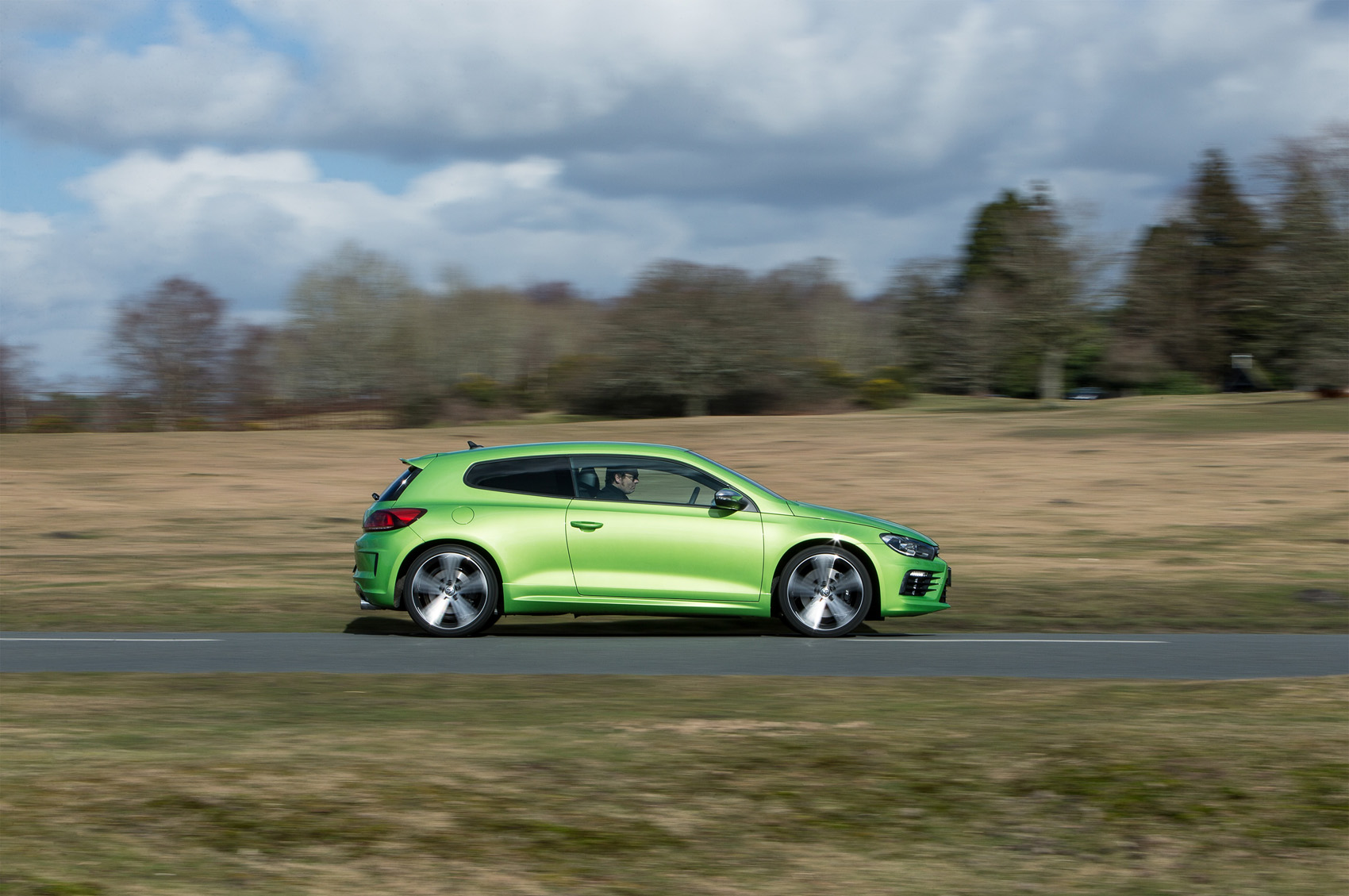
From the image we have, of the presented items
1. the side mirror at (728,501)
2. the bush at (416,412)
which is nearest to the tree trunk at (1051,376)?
the bush at (416,412)

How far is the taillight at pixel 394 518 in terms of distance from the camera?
38.6 ft

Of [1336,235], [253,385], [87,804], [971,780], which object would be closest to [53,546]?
[87,804]

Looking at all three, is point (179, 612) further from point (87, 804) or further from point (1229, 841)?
point (1229, 841)

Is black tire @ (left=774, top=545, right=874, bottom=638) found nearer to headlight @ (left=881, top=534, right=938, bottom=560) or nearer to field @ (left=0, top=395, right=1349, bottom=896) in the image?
headlight @ (left=881, top=534, right=938, bottom=560)

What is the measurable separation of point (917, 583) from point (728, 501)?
161cm

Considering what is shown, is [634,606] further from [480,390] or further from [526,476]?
[480,390]

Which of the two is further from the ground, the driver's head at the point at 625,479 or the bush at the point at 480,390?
the bush at the point at 480,390

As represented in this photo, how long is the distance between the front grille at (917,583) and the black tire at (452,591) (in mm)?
3157

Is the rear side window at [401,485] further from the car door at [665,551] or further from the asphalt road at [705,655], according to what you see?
the car door at [665,551]

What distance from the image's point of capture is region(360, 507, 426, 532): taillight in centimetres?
1176

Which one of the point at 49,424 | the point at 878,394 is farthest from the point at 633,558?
the point at 878,394

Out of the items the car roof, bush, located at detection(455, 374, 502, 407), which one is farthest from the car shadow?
bush, located at detection(455, 374, 502, 407)

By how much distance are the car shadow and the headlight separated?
2.76ft

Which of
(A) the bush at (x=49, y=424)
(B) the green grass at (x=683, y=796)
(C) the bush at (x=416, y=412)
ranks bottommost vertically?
(B) the green grass at (x=683, y=796)
